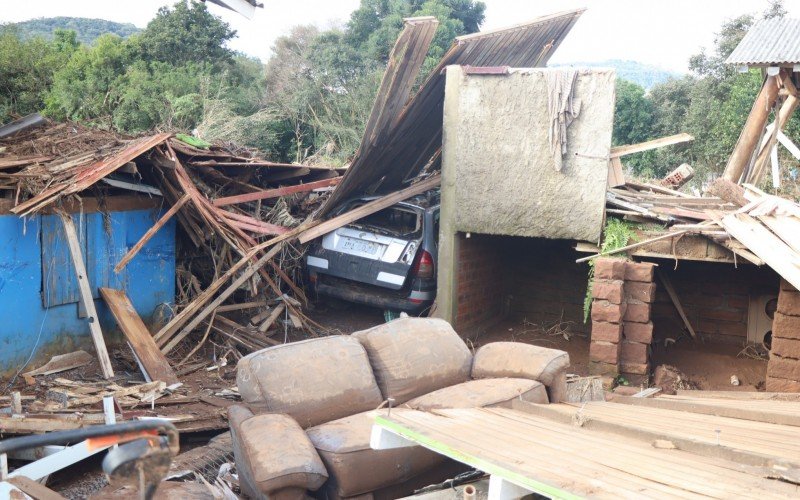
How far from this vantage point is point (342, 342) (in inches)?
237

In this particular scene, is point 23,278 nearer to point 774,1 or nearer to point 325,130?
point 325,130

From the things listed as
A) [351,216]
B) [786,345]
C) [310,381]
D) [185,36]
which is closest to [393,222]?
[351,216]

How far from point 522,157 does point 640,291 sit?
6.94 feet

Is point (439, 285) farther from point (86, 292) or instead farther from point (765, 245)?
point (86, 292)

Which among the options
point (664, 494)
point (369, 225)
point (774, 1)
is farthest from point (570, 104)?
point (774, 1)

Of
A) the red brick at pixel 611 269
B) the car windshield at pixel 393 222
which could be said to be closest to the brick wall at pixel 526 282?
the car windshield at pixel 393 222

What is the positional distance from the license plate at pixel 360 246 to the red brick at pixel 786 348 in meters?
4.87

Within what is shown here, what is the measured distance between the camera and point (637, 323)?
851cm

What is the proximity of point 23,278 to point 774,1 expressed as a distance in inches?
1058

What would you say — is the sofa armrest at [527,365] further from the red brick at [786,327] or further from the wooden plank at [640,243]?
the red brick at [786,327]

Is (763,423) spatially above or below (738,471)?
below

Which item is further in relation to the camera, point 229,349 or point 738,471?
point 229,349

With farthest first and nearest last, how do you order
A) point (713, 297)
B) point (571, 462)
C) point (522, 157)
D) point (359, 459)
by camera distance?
point (713, 297), point (522, 157), point (359, 459), point (571, 462)

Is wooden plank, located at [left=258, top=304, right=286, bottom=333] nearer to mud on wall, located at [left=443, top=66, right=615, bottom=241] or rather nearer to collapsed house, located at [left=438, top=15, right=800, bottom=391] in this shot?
collapsed house, located at [left=438, top=15, right=800, bottom=391]
